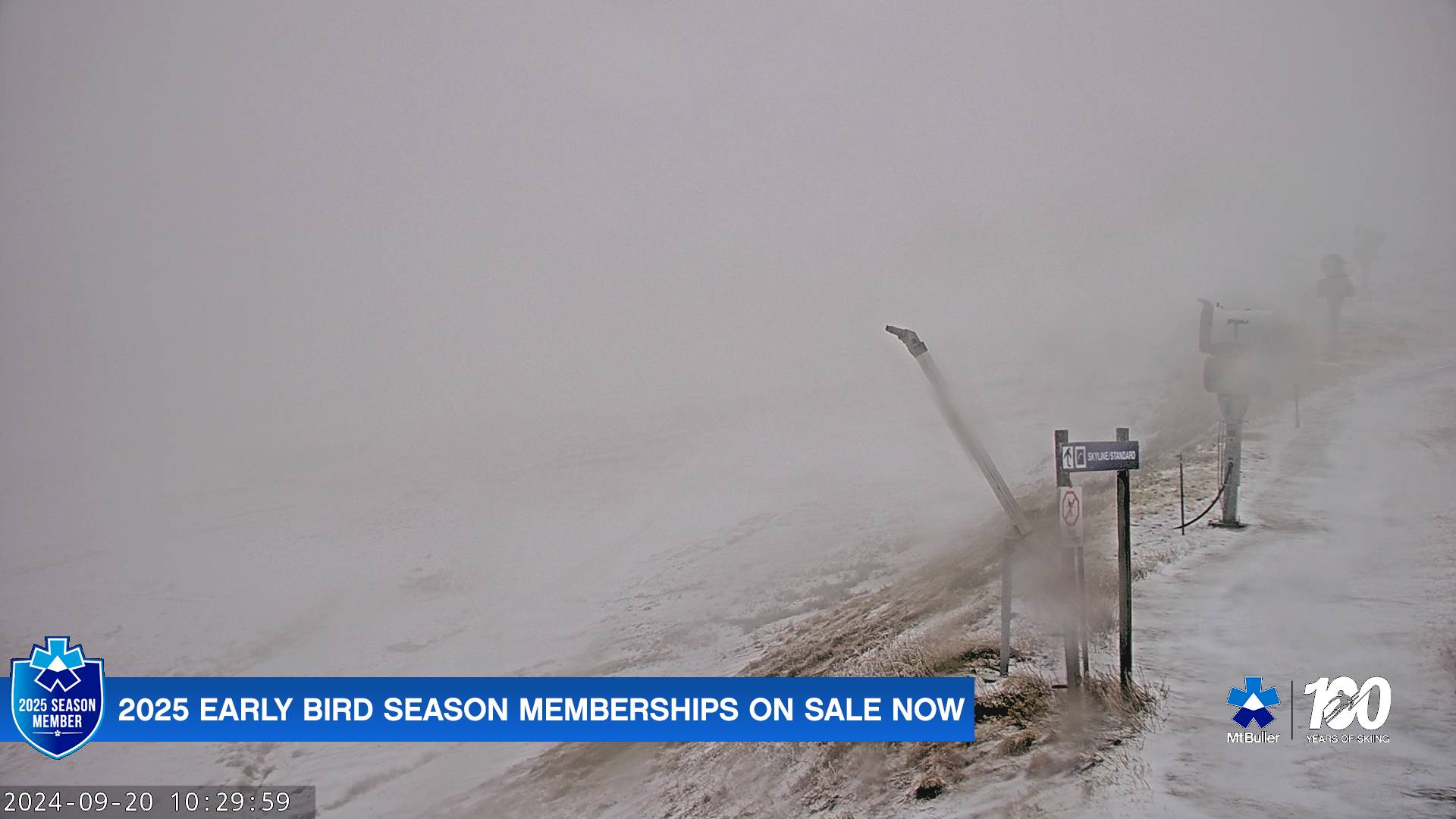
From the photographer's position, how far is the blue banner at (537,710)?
12195 millimetres

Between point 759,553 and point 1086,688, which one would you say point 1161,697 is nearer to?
point 1086,688

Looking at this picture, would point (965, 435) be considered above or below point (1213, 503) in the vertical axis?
above

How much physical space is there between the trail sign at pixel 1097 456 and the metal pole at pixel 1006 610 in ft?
5.91

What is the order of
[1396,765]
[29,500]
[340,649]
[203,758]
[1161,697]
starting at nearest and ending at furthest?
[1396,765] < [1161,697] < [203,758] < [340,649] < [29,500]

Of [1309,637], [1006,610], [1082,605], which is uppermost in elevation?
[1082,605]

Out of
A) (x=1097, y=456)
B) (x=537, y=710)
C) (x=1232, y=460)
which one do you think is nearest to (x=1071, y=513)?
(x=1097, y=456)

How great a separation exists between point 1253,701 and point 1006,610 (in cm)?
293

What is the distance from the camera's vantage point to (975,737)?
1074 cm

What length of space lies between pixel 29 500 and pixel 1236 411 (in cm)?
8199

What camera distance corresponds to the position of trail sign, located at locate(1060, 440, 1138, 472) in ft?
33.4

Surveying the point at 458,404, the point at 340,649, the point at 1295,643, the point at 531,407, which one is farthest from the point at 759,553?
the point at 458,404
